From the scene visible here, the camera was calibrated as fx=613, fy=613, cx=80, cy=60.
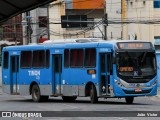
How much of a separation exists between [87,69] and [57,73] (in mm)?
2372

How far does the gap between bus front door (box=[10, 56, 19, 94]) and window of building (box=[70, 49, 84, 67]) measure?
173 inches

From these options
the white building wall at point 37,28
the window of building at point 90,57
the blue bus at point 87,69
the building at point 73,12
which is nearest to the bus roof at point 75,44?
the blue bus at point 87,69

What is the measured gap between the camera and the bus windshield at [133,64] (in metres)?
26.8

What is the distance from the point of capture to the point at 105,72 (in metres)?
27.2

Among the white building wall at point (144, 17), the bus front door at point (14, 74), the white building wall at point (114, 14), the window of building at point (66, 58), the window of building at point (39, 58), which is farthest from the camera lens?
the white building wall at point (114, 14)

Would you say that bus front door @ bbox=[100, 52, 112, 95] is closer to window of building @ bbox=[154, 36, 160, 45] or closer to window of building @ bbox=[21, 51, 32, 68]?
window of building @ bbox=[21, 51, 32, 68]

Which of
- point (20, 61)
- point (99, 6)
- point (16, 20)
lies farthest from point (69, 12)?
point (20, 61)

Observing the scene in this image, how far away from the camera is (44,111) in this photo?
2292 centimetres

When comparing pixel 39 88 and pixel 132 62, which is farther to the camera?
pixel 39 88

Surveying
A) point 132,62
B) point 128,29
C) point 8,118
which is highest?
point 128,29

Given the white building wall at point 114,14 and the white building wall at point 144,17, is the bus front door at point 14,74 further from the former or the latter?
the white building wall at point 114,14

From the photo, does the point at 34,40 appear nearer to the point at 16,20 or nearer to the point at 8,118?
the point at 16,20

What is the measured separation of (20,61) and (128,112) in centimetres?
1185

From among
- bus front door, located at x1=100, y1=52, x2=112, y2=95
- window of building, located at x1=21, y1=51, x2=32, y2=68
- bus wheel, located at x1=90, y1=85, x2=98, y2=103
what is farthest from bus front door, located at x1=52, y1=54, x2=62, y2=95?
bus front door, located at x1=100, y1=52, x2=112, y2=95
